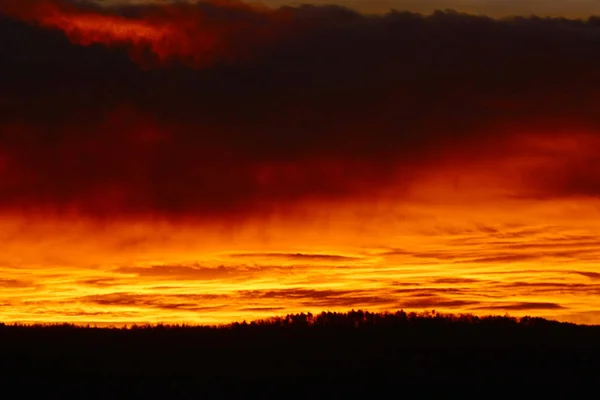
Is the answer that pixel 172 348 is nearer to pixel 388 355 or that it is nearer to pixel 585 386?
pixel 388 355

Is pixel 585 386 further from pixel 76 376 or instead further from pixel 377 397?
pixel 76 376

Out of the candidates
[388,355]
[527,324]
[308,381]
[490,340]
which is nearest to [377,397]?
[308,381]

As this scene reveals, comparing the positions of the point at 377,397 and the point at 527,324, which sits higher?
the point at 527,324

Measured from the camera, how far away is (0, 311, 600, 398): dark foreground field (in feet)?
87.6

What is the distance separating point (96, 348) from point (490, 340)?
9092mm

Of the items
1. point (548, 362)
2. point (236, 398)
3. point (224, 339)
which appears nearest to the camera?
point (236, 398)

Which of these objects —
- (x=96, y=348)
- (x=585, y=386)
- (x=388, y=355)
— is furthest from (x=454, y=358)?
(x=96, y=348)

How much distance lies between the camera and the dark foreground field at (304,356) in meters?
26.7

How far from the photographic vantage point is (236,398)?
25703 mm

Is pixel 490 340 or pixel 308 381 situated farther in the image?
pixel 490 340

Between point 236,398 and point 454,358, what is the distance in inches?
227

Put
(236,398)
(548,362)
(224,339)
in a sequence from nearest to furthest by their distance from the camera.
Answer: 1. (236,398)
2. (548,362)
3. (224,339)

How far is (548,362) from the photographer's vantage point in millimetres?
28906

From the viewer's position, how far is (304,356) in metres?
29.1
